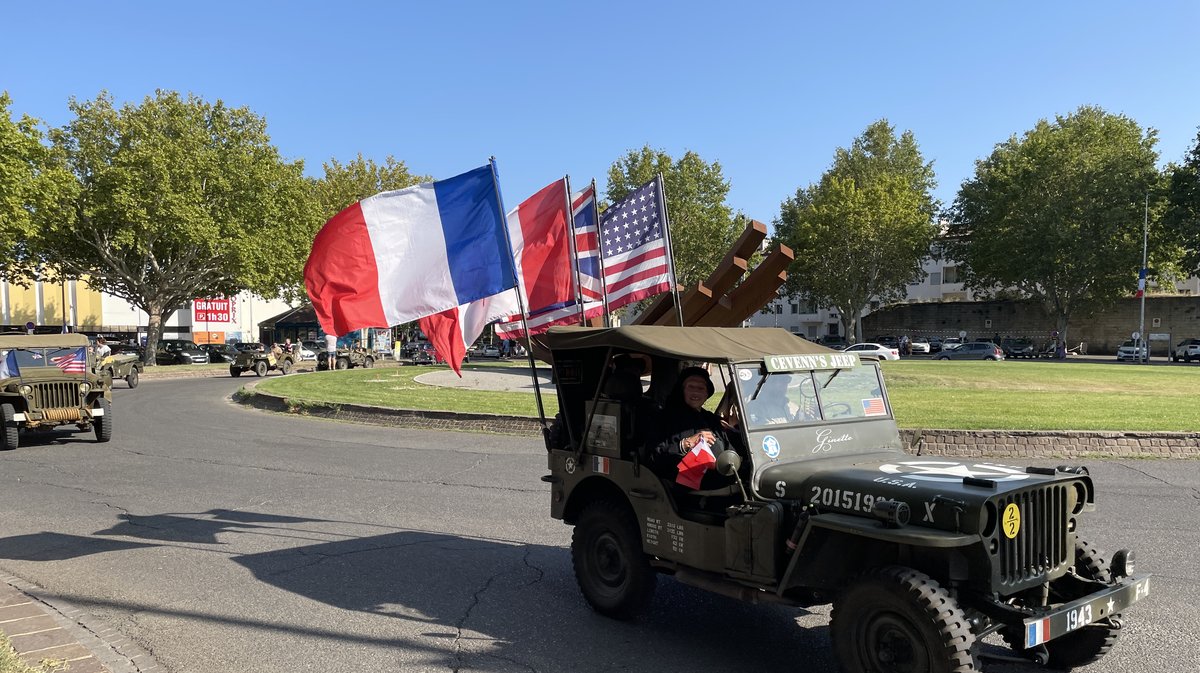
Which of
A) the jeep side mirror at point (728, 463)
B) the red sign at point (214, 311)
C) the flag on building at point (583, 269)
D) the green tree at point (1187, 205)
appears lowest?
the jeep side mirror at point (728, 463)

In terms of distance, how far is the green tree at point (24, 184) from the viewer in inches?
1110

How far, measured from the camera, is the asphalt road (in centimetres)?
458

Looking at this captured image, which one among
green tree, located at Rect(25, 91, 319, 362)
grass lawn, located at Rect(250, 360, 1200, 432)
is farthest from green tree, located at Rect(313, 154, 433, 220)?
Result: grass lawn, located at Rect(250, 360, 1200, 432)

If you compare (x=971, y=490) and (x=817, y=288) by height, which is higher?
(x=817, y=288)

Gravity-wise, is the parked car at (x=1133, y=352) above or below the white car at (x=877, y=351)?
below

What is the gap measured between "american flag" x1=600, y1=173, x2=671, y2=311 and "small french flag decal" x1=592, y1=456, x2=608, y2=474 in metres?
3.23

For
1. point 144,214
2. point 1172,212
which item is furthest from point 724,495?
point 1172,212

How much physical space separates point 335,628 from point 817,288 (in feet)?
205

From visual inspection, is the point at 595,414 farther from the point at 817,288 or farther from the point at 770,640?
the point at 817,288

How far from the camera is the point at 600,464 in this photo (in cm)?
525

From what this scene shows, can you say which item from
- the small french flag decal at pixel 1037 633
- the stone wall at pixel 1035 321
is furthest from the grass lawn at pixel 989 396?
the stone wall at pixel 1035 321

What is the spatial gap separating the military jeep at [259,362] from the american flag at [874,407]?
36937mm

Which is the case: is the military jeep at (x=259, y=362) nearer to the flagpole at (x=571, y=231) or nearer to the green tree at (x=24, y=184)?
the green tree at (x=24, y=184)

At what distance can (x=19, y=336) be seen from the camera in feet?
49.5
